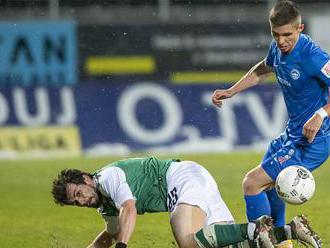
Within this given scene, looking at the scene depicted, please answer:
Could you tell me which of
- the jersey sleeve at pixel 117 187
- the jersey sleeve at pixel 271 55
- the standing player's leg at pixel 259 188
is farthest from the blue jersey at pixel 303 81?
the jersey sleeve at pixel 117 187

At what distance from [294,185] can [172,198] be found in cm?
97

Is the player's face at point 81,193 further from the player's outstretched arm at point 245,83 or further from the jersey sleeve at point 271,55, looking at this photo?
the jersey sleeve at point 271,55

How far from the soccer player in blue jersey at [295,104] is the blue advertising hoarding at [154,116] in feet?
28.1

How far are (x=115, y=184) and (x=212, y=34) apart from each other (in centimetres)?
986

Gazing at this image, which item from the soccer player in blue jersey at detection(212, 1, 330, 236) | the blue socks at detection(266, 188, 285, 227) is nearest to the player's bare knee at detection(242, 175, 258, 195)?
the soccer player in blue jersey at detection(212, 1, 330, 236)

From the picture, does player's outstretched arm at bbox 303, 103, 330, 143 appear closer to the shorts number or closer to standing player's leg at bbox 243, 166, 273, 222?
standing player's leg at bbox 243, 166, 273, 222

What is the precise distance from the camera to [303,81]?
842 centimetres

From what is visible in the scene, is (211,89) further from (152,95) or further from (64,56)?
(64,56)

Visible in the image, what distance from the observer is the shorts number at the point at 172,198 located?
8133mm

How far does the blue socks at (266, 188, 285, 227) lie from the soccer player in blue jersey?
7 cm

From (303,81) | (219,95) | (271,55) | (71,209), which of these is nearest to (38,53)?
(71,209)

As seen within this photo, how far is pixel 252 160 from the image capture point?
53.2 ft

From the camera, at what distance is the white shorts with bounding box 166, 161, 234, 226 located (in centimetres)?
806

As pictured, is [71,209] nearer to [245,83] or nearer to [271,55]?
[245,83]
